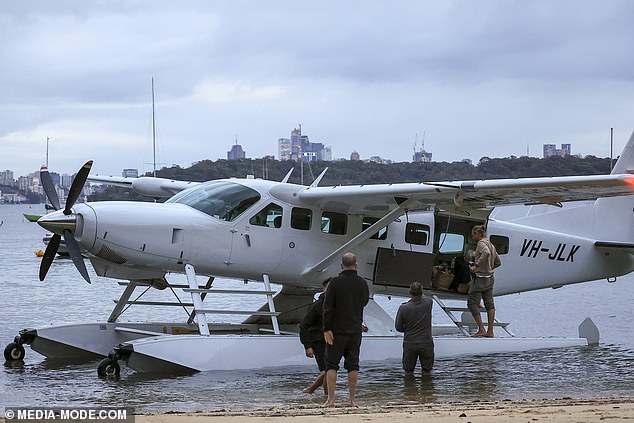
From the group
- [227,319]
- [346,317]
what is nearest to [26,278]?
[227,319]

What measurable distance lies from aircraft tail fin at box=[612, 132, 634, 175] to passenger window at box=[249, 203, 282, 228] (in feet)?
19.3

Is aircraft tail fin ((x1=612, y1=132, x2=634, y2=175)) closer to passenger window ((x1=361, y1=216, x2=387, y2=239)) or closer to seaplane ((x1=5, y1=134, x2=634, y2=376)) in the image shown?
seaplane ((x1=5, y1=134, x2=634, y2=376))

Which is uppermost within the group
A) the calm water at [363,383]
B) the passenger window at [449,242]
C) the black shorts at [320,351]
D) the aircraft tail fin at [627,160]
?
the aircraft tail fin at [627,160]

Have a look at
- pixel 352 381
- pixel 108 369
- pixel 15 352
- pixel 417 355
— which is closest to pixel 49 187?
pixel 15 352

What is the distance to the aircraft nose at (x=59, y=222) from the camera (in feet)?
45.6

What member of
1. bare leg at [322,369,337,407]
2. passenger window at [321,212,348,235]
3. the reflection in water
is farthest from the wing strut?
bare leg at [322,369,337,407]

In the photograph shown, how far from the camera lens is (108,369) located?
45.8 ft

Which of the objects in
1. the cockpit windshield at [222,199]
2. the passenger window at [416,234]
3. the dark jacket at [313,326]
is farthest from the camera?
the passenger window at [416,234]

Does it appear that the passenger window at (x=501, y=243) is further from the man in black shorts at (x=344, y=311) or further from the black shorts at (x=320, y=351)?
the man in black shorts at (x=344, y=311)

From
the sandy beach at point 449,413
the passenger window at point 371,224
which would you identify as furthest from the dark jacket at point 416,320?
the sandy beach at point 449,413

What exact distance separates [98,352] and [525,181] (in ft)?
22.4

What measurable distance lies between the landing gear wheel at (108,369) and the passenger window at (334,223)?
396 cm

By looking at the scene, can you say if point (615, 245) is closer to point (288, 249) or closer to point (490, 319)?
point (490, 319)

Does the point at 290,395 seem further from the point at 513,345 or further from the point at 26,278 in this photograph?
the point at 26,278
